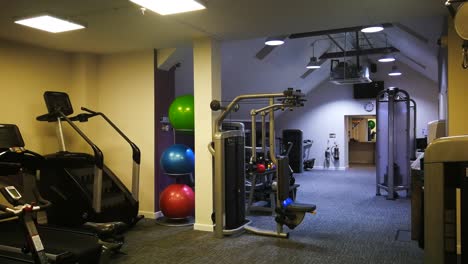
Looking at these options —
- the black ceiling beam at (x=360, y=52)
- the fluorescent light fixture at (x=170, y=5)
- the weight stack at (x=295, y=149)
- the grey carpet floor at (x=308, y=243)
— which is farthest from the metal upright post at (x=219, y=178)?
the weight stack at (x=295, y=149)

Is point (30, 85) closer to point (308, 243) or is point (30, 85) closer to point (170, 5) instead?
point (170, 5)

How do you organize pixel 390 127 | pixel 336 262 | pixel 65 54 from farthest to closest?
1. pixel 390 127
2. pixel 65 54
3. pixel 336 262

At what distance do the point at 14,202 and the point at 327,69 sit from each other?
34.9 ft

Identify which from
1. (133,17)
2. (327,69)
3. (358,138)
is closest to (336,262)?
(133,17)

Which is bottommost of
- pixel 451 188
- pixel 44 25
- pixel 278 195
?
pixel 278 195

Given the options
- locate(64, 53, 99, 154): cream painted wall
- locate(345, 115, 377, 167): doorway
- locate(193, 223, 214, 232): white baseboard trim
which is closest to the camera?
locate(193, 223, 214, 232): white baseboard trim

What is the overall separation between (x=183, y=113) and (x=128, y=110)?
1107 mm

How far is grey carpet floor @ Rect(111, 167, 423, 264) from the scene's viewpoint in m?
4.11

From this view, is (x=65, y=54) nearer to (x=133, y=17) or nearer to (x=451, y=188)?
(x=133, y=17)

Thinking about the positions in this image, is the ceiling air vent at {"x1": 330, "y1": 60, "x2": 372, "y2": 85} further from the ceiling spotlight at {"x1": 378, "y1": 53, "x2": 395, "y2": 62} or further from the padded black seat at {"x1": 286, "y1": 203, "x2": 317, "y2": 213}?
the padded black seat at {"x1": 286, "y1": 203, "x2": 317, "y2": 213}

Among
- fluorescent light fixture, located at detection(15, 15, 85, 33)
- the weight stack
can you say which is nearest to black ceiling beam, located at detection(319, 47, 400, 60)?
the weight stack

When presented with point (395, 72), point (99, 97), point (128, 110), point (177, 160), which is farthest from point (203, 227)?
point (395, 72)

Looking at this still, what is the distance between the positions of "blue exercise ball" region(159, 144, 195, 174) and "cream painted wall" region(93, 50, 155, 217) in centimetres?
46

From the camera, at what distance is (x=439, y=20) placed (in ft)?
16.7
